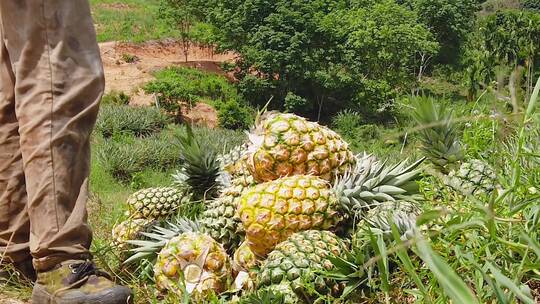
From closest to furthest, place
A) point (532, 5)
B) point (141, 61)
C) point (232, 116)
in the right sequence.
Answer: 1. point (232, 116)
2. point (141, 61)
3. point (532, 5)

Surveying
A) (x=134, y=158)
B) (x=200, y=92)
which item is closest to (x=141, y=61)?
(x=200, y=92)

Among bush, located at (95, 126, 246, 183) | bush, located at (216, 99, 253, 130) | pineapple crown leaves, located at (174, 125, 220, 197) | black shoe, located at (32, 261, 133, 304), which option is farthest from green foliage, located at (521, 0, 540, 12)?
black shoe, located at (32, 261, 133, 304)

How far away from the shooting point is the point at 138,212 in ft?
8.62

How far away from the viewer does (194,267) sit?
200cm

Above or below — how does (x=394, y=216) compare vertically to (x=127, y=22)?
above

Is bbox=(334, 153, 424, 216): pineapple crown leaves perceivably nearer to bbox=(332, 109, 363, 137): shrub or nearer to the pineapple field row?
the pineapple field row

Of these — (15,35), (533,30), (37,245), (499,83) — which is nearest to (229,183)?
(37,245)

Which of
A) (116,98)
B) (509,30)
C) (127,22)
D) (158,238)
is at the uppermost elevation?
(158,238)

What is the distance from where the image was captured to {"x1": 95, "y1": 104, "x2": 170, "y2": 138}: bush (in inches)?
A: 663

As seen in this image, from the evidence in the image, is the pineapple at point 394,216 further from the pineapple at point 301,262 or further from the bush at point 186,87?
the bush at point 186,87

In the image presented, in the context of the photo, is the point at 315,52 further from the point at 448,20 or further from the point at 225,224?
the point at 225,224

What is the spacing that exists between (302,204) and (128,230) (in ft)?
2.76

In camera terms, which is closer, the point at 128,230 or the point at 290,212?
the point at 290,212

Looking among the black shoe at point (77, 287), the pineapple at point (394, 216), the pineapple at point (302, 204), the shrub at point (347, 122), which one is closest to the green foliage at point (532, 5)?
the shrub at point (347, 122)
